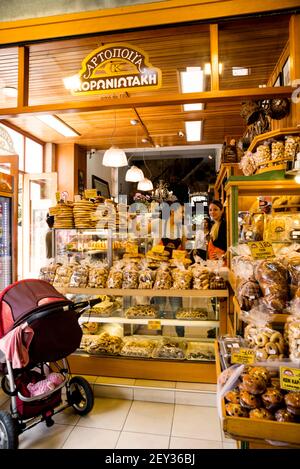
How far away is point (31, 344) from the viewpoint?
6.50ft

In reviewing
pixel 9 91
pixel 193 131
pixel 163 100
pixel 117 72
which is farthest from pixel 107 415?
pixel 193 131

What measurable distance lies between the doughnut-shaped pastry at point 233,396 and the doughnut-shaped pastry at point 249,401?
22mm

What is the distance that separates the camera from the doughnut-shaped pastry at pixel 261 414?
1.25 meters

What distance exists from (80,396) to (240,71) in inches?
159

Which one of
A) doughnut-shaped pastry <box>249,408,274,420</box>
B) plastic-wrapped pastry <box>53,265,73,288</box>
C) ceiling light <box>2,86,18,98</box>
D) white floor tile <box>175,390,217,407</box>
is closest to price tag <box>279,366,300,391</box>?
doughnut-shaped pastry <box>249,408,274,420</box>

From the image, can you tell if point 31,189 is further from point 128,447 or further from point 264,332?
point 264,332

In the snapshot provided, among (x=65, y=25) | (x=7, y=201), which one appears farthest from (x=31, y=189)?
(x=65, y=25)

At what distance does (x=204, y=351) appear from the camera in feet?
9.72

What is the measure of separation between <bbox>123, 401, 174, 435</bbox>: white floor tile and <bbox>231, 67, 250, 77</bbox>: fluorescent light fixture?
3847mm

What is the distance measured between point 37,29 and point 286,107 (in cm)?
233

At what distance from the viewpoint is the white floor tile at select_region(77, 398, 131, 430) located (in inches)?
92.4

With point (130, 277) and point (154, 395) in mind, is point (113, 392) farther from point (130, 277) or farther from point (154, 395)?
point (130, 277)
